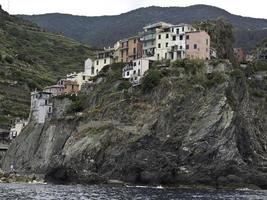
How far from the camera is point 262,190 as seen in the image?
11688 centimetres

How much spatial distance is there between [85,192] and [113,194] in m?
5.97

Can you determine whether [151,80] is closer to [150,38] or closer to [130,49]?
[150,38]

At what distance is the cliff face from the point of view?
116 metres

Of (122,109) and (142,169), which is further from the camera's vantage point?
(122,109)

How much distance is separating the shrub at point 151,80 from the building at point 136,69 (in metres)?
10.4

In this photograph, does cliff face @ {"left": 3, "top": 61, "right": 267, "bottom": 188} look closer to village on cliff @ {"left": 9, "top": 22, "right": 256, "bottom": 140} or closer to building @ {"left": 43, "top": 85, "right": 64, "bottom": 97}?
village on cliff @ {"left": 9, "top": 22, "right": 256, "bottom": 140}

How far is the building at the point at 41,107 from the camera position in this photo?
513 ft

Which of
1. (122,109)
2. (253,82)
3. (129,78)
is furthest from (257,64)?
(122,109)

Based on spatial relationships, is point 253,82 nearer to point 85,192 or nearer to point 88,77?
point 88,77

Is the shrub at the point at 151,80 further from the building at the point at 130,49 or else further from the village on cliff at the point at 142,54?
the building at the point at 130,49

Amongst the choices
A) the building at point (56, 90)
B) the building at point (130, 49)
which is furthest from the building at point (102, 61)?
the building at point (56, 90)

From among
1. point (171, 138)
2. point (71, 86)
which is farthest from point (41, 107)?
point (171, 138)

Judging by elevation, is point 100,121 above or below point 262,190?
above

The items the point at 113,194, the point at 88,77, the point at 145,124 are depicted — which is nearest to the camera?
the point at 113,194
